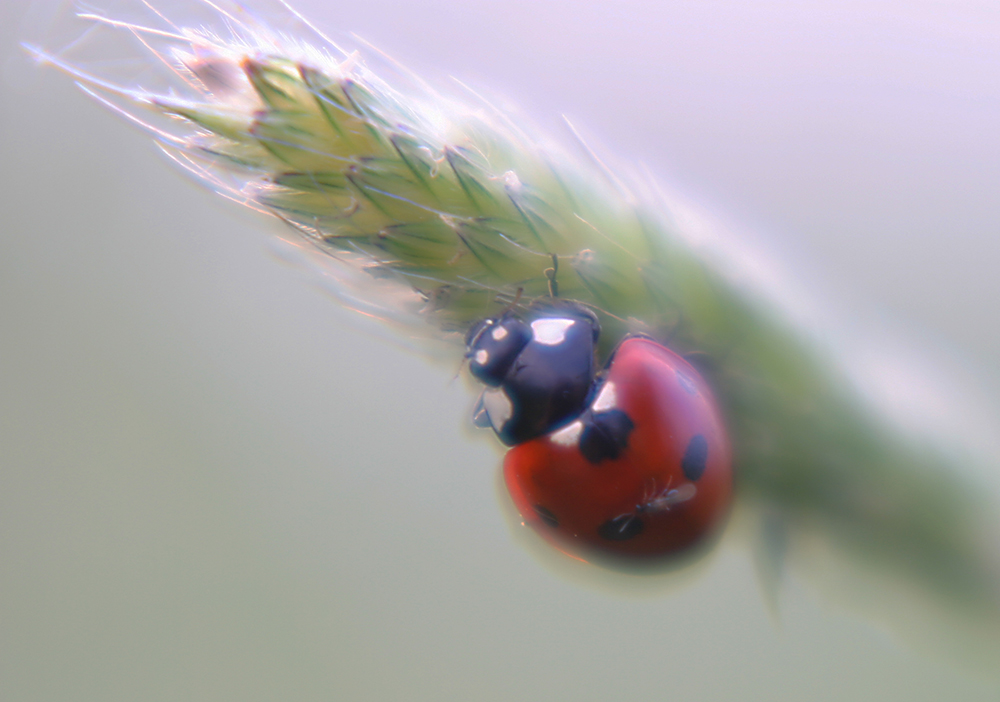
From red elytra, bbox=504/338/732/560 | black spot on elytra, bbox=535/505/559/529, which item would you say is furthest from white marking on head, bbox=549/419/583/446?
black spot on elytra, bbox=535/505/559/529

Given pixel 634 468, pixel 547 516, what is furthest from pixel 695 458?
pixel 547 516

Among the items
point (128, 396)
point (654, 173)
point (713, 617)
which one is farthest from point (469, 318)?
point (128, 396)

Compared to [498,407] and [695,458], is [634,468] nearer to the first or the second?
[695,458]

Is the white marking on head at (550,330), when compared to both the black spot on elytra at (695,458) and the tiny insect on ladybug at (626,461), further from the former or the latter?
the black spot on elytra at (695,458)

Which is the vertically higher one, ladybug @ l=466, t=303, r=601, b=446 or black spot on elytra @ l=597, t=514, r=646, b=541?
ladybug @ l=466, t=303, r=601, b=446

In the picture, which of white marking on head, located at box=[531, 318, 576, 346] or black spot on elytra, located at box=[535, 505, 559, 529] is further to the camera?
black spot on elytra, located at box=[535, 505, 559, 529]

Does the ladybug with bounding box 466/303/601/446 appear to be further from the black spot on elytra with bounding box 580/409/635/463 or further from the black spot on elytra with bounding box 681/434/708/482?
the black spot on elytra with bounding box 681/434/708/482

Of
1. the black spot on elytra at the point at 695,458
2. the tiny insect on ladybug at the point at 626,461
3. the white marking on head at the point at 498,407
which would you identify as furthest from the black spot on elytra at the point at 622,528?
the white marking on head at the point at 498,407

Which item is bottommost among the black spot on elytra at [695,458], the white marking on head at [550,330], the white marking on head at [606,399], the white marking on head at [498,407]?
the black spot on elytra at [695,458]
